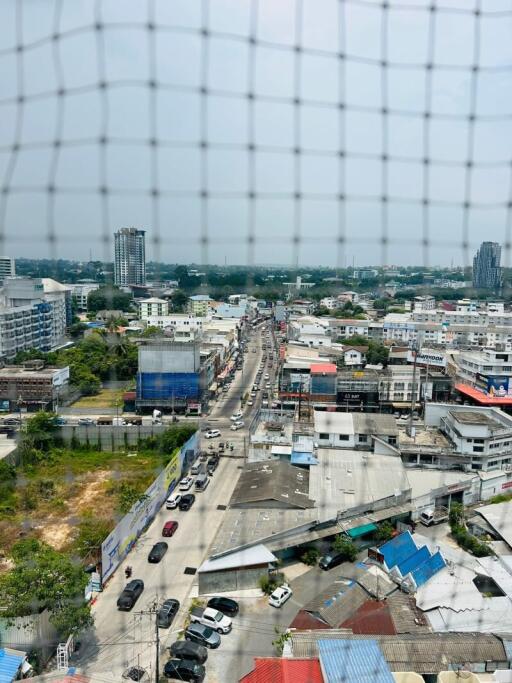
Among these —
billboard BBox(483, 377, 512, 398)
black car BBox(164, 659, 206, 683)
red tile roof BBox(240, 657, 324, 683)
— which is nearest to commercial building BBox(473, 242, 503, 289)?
red tile roof BBox(240, 657, 324, 683)

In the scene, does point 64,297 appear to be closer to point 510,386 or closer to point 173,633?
point 510,386

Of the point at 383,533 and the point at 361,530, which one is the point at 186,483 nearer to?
the point at 361,530

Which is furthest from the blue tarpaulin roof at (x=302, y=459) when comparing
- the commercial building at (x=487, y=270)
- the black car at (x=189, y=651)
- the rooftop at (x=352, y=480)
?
the commercial building at (x=487, y=270)

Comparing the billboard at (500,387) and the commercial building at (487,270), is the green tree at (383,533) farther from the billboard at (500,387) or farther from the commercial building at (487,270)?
the billboard at (500,387)

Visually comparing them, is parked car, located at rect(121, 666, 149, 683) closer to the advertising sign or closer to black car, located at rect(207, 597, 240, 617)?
black car, located at rect(207, 597, 240, 617)

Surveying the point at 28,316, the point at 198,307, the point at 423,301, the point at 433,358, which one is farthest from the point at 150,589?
the point at 198,307

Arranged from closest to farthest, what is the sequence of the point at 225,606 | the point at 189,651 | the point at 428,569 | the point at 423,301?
1. the point at 189,651
2. the point at 225,606
3. the point at 428,569
4. the point at 423,301

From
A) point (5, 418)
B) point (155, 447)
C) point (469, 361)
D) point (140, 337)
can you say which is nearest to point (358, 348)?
A: point (469, 361)
